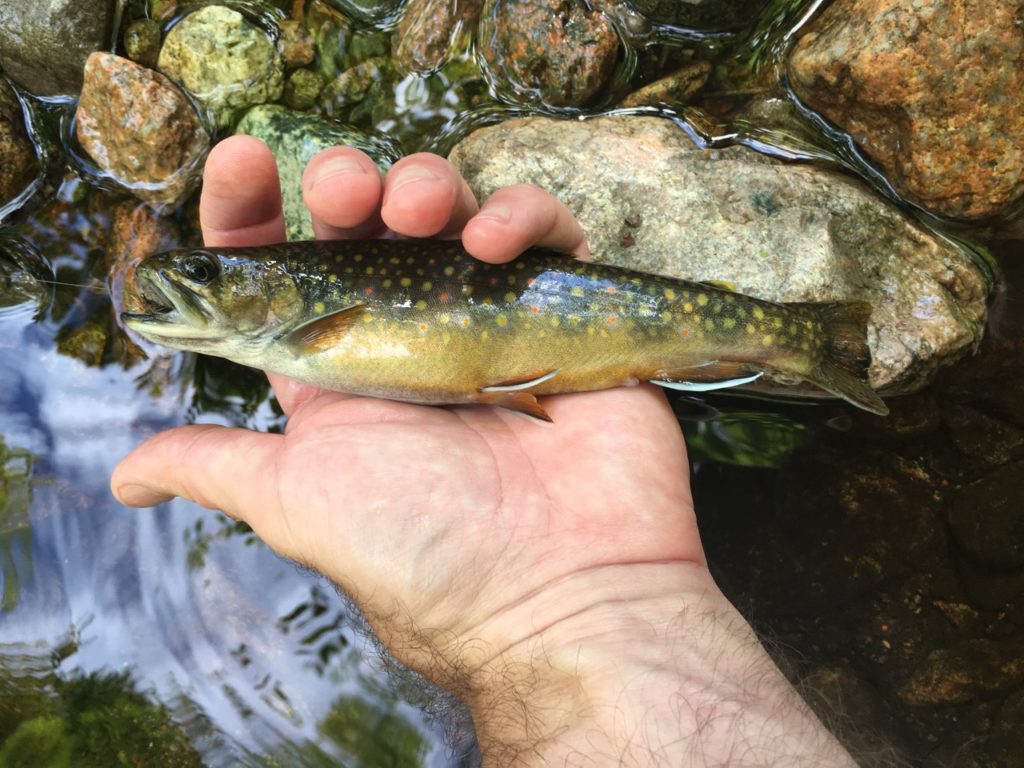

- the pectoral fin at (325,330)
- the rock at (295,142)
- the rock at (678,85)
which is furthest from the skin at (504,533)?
the rock at (678,85)

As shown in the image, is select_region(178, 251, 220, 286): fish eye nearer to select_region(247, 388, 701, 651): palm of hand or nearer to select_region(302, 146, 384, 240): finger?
select_region(302, 146, 384, 240): finger

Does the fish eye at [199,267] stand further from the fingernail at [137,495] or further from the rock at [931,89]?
the rock at [931,89]

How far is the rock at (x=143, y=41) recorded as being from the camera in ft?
13.1

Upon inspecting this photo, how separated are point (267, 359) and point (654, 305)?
1624 millimetres

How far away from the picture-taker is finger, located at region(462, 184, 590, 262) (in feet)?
8.04

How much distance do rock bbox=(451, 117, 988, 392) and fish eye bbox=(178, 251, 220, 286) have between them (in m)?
1.51

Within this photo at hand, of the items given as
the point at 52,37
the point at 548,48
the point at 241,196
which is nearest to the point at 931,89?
the point at 548,48

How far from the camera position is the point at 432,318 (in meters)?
2.74

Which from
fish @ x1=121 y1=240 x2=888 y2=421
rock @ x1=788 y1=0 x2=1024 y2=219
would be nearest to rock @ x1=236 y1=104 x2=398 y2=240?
fish @ x1=121 y1=240 x2=888 y2=421

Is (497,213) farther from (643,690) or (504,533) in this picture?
(643,690)

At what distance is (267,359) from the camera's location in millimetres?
2822

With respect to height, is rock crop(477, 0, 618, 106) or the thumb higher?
rock crop(477, 0, 618, 106)

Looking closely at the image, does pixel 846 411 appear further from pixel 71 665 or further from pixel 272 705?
pixel 71 665

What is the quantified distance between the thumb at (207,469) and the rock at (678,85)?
2806 mm
